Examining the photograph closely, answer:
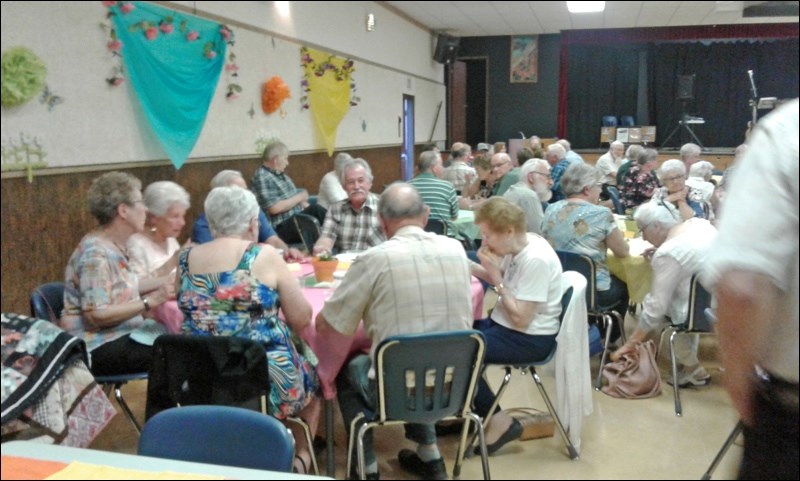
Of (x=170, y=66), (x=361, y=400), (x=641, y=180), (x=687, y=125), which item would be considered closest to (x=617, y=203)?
(x=641, y=180)

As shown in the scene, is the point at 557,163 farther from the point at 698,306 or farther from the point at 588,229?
the point at 698,306

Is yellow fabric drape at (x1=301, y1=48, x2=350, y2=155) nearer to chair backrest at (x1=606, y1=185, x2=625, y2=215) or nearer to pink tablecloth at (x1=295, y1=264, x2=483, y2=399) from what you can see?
chair backrest at (x1=606, y1=185, x2=625, y2=215)

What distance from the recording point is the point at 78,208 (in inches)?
94.3

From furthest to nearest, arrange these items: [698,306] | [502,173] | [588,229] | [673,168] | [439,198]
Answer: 1. [502,173]
2. [439,198]
3. [673,168]
4. [588,229]
5. [698,306]

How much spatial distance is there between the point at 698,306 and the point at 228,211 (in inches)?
75.9

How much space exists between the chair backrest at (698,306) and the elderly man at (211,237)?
5.30 ft

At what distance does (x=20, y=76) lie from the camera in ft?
5.31

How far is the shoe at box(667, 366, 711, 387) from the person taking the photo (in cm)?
291

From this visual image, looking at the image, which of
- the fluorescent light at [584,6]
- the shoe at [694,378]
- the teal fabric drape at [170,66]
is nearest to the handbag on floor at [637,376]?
the shoe at [694,378]

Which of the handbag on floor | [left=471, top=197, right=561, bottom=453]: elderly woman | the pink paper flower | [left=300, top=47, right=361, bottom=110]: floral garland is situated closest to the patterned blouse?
the handbag on floor

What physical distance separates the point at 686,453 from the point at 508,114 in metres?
7.39

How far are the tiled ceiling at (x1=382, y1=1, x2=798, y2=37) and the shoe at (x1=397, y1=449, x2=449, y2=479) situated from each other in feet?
13.1

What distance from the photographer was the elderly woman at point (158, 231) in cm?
237

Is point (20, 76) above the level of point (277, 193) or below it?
above
